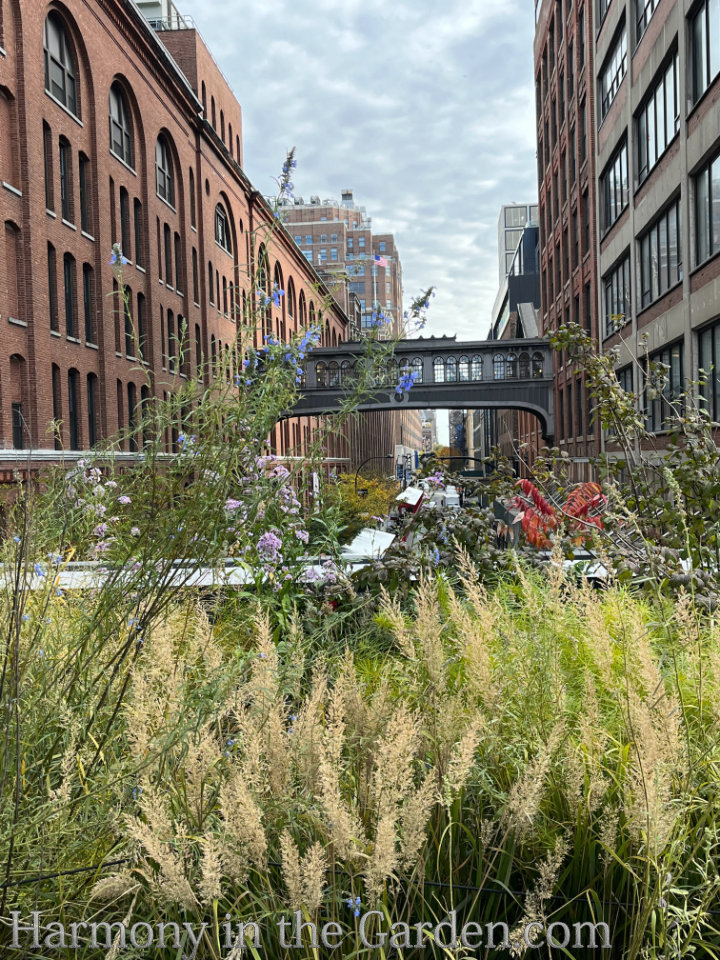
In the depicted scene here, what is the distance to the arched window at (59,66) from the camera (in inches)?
925

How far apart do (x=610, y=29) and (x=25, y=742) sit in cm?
3114

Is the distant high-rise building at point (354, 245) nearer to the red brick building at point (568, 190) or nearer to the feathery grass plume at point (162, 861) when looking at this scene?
the red brick building at point (568, 190)

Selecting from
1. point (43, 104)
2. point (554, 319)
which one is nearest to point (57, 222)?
point (43, 104)

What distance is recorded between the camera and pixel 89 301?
2594cm

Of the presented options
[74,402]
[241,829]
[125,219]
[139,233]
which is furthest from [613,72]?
[241,829]

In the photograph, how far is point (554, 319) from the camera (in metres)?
43.9

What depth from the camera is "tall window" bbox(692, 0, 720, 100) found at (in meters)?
16.3

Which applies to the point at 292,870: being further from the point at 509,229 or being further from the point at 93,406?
the point at 509,229

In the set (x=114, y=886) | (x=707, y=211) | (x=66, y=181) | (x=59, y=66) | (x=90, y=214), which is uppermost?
(x=59, y=66)

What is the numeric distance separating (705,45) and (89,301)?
18502 mm

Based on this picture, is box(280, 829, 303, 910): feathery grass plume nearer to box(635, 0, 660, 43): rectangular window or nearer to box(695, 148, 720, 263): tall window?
box(695, 148, 720, 263): tall window

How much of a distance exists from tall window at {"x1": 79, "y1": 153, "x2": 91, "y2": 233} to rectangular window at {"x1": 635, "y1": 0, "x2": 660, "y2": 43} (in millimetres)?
17216

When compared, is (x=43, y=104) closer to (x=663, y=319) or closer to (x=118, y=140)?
(x=118, y=140)

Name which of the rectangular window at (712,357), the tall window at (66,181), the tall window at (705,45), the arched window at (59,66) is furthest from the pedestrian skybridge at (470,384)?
the tall window at (705,45)
